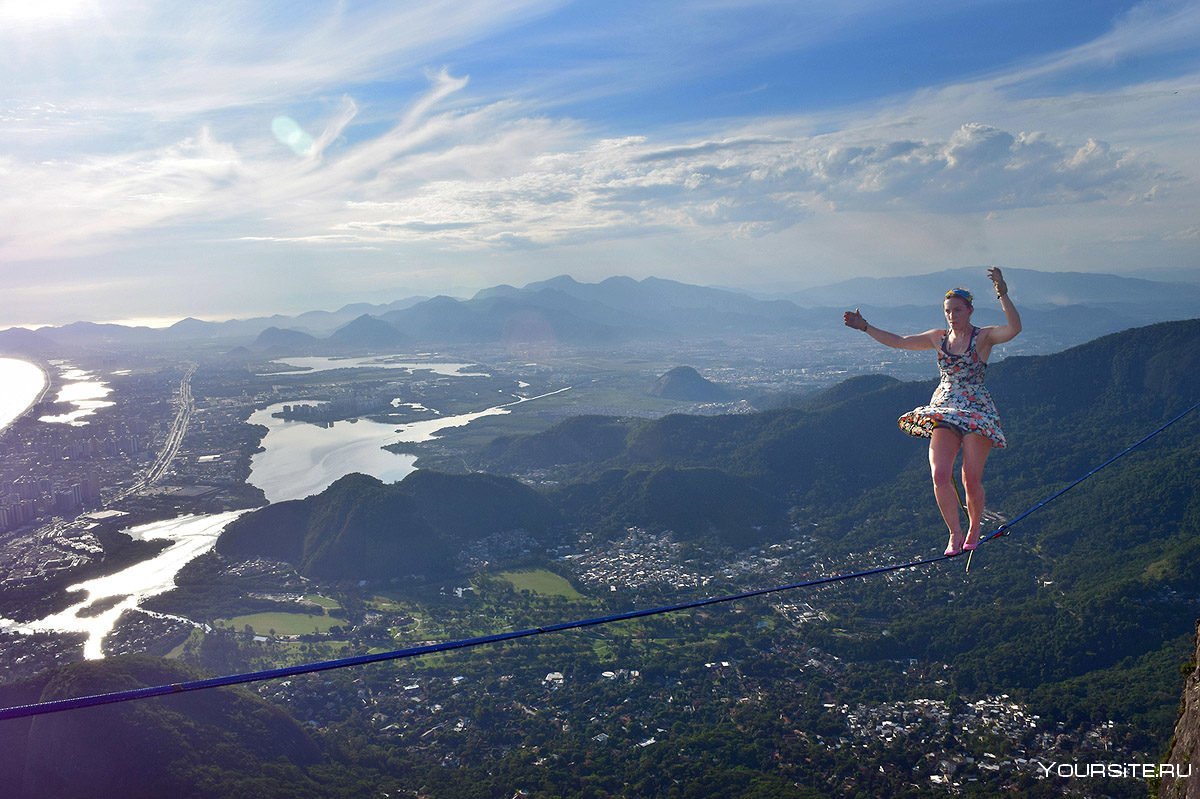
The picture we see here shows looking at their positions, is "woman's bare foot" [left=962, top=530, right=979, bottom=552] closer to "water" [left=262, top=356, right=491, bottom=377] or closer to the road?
the road

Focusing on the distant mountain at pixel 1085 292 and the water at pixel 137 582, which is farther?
the distant mountain at pixel 1085 292

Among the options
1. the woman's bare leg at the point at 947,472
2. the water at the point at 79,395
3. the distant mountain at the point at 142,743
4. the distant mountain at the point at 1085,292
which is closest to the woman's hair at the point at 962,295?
the woman's bare leg at the point at 947,472

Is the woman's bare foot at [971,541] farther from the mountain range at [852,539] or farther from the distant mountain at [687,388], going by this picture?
the distant mountain at [687,388]

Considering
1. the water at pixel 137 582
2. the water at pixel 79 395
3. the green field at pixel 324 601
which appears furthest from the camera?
the water at pixel 79 395

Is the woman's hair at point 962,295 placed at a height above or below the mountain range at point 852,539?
above

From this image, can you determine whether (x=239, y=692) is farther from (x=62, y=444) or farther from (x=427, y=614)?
(x=62, y=444)

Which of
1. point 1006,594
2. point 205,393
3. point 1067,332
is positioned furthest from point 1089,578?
point 1067,332

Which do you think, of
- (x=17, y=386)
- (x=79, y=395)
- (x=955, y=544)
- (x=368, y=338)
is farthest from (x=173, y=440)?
(x=368, y=338)
